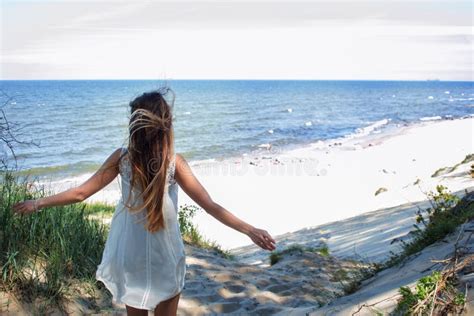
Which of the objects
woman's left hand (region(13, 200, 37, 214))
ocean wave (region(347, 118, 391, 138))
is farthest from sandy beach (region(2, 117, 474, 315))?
ocean wave (region(347, 118, 391, 138))

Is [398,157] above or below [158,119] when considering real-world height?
below

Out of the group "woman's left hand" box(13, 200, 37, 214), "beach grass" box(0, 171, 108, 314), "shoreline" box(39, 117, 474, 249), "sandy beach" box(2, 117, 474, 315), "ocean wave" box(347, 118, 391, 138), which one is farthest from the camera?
"ocean wave" box(347, 118, 391, 138)

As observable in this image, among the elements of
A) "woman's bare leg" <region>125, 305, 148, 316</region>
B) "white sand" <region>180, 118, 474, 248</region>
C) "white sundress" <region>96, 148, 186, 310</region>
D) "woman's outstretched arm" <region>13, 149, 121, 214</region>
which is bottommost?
"white sand" <region>180, 118, 474, 248</region>

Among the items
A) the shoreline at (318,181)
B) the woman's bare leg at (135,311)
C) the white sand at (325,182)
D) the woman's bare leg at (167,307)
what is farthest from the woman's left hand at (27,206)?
the shoreline at (318,181)

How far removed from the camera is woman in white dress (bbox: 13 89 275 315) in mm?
2914

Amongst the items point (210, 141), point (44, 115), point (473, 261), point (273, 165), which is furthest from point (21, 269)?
point (44, 115)

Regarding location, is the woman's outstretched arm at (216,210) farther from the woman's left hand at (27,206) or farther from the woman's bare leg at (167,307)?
the woman's left hand at (27,206)

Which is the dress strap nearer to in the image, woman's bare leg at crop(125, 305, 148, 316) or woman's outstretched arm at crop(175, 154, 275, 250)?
woman's outstretched arm at crop(175, 154, 275, 250)

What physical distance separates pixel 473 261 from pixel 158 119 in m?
2.25

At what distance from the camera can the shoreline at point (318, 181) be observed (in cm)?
1169

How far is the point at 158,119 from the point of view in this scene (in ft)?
9.46

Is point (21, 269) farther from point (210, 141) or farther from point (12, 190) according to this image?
point (210, 141)

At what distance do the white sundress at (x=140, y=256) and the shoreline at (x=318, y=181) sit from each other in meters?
7.12

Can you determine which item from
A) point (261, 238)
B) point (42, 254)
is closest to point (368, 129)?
point (42, 254)
